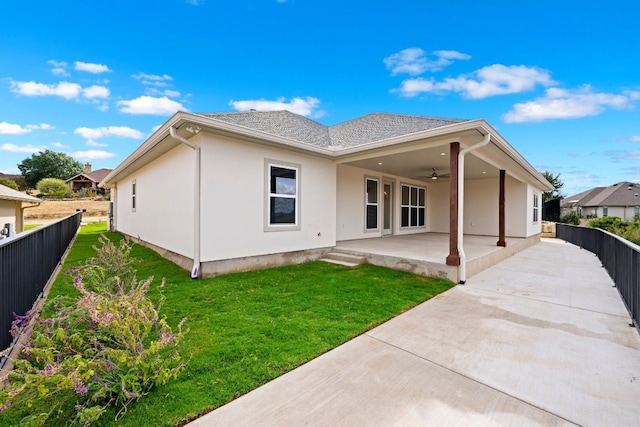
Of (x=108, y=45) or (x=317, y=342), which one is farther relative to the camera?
(x=108, y=45)

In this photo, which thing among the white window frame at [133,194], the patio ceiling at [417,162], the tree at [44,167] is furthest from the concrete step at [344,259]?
the tree at [44,167]

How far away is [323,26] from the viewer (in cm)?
1008

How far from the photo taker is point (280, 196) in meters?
6.70

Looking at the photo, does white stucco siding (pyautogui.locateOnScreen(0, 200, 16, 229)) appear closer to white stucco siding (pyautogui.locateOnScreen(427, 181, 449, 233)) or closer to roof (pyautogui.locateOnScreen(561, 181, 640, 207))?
white stucco siding (pyautogui.locateOnScreen(427, 181, 449, 233))

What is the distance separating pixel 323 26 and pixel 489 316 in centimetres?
1049

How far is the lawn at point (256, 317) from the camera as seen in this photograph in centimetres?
213

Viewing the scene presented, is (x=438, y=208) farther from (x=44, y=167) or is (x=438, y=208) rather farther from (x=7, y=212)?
(x=44, y=167)

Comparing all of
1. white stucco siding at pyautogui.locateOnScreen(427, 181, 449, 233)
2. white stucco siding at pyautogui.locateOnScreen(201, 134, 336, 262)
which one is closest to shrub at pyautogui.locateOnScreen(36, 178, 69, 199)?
white stucco siding at pyautogui.locateOnScreen(201, 134, 336, 262)

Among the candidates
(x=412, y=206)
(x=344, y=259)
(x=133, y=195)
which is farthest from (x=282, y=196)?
(x=133, y=195)

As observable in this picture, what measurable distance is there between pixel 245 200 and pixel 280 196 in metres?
0.95

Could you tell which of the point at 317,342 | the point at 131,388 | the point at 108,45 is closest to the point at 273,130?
the point at 317,342

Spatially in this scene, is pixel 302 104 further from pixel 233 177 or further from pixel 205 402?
pixel 205 402

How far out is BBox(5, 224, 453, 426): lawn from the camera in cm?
213

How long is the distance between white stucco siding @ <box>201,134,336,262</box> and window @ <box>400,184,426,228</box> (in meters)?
5.70
